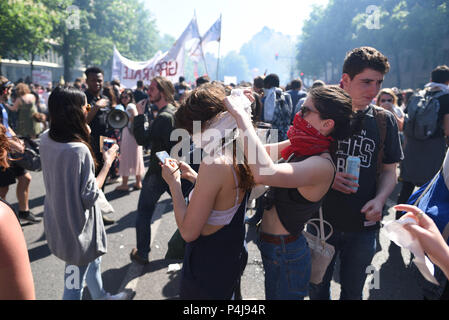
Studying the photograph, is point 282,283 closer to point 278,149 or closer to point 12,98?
point 278,149

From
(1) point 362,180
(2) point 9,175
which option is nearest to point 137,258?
(2) point 9,175

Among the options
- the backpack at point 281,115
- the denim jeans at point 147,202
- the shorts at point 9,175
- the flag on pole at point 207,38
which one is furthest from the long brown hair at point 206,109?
the flag on pole at point 207,38

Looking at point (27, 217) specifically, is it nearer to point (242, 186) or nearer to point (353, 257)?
point (242, 186)

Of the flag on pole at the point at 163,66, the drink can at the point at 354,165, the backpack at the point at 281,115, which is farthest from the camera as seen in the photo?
the flag on pole at the point at 163,66

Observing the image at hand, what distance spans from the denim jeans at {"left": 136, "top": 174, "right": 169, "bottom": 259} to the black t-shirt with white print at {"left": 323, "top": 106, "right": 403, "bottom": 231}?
1.98 m

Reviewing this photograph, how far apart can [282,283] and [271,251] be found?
0.21 m

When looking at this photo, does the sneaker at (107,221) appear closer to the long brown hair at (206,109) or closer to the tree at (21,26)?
the long brown hair at (206,109)

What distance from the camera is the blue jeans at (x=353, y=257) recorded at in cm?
230

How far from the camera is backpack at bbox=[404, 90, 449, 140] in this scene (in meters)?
4.20

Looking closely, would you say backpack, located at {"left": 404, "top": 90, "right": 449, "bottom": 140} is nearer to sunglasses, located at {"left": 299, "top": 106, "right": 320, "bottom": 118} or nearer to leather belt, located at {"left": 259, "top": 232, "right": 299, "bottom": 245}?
sunglasses, located at {"left": 299, "top": 106, "right": 320, "bottom": 118}

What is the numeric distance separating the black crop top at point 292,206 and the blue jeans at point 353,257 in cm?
52

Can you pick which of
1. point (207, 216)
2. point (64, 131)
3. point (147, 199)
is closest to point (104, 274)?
point (147, 199)

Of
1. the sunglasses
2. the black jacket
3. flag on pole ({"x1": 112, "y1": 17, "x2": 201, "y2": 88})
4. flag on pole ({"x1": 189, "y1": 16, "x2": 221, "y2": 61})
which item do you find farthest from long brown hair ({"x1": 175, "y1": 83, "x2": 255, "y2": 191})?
flag on pole ({"x1": 189, "y1": 16, "x2": 221, "y2": 61})

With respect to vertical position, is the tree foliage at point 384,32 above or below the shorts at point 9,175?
above
